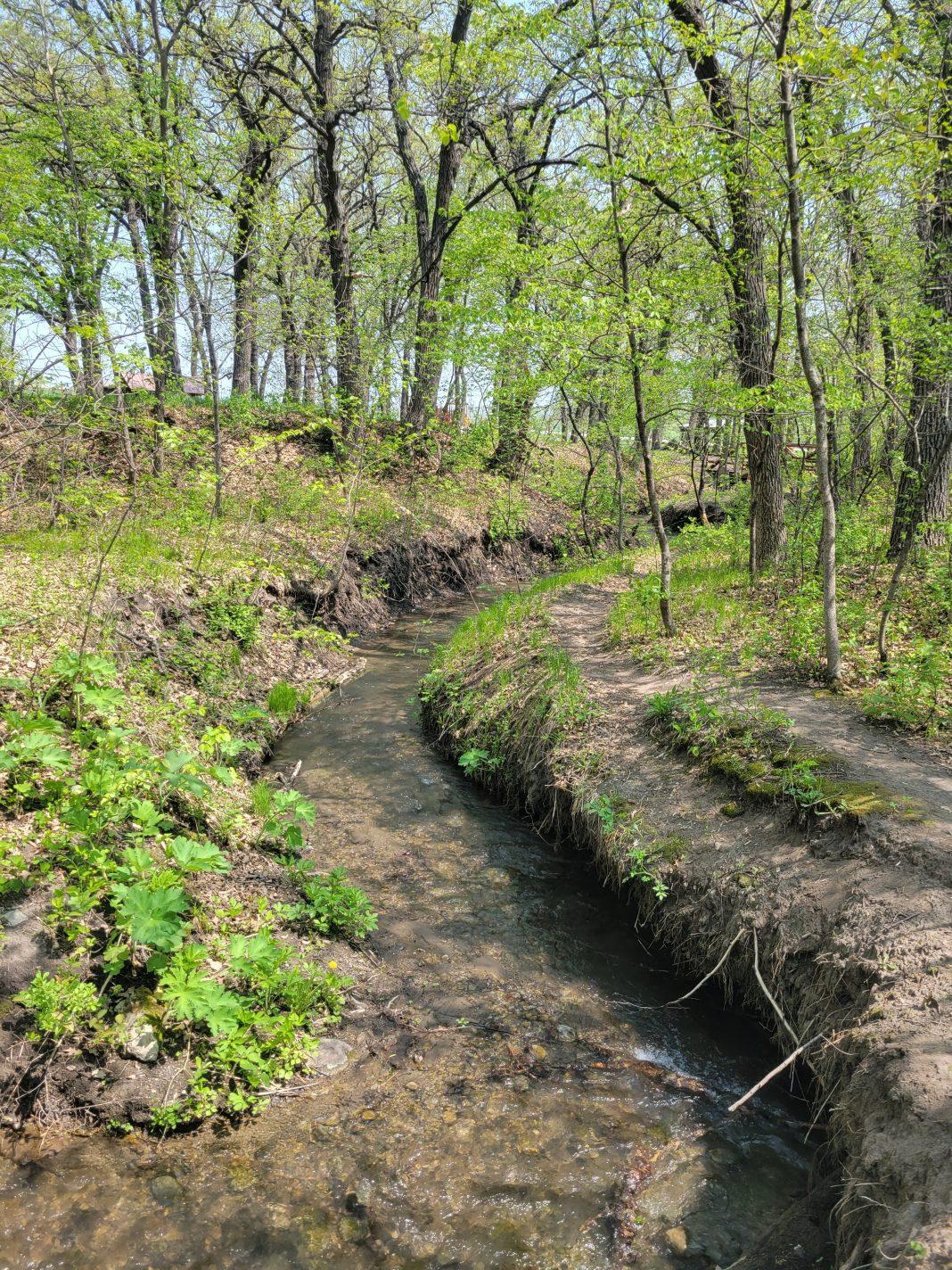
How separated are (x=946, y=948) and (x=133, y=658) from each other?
6.47m

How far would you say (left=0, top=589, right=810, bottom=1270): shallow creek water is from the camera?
2773 millimetres

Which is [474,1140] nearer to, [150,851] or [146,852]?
[146,852]

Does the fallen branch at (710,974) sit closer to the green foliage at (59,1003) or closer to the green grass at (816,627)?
the green grass at (816,627)

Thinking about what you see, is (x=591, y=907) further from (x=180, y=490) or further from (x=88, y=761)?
(x=180, y=490)

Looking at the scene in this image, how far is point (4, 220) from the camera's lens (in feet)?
32.0

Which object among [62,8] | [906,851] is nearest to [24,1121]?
[906,851]

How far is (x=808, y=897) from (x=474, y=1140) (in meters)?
2.34

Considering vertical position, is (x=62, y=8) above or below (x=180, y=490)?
above

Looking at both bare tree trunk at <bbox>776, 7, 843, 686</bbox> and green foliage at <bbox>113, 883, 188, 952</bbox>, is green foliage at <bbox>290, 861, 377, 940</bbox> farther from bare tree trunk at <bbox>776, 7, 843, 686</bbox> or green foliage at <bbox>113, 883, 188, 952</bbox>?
bare tree trunk at <bbox>776, 7, 843, 686</bbox>

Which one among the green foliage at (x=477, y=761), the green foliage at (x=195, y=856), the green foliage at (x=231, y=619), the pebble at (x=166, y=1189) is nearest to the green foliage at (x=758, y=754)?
the green foliage at (x=477, y=761)

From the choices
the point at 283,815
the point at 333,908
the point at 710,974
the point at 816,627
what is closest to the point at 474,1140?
the point at 710,974

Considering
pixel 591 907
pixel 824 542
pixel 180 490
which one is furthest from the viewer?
pixel 180 490

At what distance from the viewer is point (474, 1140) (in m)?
3.30

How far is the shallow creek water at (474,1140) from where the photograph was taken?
2773 millimetres
